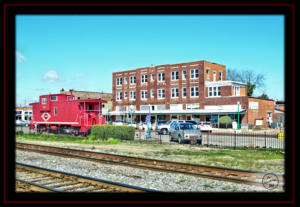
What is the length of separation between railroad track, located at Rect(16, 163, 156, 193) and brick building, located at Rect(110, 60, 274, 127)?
37766mm

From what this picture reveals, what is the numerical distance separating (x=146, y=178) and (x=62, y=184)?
284cm

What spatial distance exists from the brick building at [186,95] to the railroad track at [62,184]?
3777 cm

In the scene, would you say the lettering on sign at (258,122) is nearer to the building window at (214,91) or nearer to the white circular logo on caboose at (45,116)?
the building window at (214,91)

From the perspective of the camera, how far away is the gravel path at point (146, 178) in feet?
28.7

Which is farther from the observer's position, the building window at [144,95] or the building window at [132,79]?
the building window at [132,79]

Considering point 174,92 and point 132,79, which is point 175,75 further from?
point 132,79

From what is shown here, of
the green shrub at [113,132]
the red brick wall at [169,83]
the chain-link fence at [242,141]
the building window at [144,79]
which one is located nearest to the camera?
the chain-link fence at [242,141]

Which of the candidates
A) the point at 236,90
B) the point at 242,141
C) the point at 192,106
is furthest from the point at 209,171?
the point at 192,106

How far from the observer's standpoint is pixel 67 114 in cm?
3033

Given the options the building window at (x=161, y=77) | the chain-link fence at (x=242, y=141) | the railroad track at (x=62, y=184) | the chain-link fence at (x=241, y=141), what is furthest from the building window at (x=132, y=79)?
the railroad track at (x=62, y=184)
